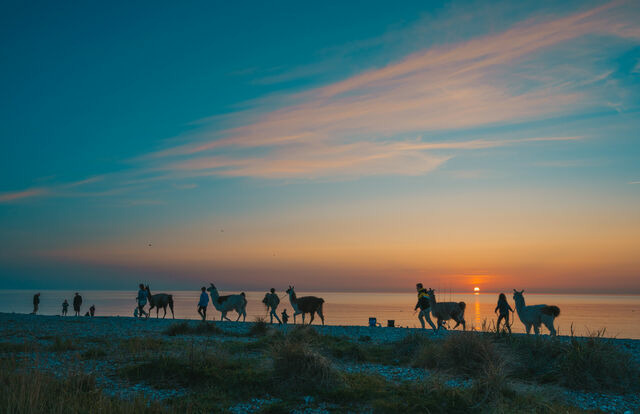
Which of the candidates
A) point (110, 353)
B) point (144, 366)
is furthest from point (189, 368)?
point (110, 353)

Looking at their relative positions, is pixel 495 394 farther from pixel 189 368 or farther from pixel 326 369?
pixel 189 368

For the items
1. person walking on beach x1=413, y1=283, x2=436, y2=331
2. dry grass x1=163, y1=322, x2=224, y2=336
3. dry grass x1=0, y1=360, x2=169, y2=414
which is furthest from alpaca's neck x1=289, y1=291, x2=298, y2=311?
dry grass x1=0, y1=360, x2=169, y2=414

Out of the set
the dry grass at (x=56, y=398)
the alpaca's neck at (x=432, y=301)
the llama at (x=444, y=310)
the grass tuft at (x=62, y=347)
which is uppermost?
the alpaca's neck at (x=432, y=301)

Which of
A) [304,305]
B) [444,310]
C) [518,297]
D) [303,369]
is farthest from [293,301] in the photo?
[303,369]

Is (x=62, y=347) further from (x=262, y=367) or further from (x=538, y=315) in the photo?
(x=538, y=315)

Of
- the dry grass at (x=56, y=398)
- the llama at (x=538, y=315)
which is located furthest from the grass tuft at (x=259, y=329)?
the dry grass at (x=56, y=398)

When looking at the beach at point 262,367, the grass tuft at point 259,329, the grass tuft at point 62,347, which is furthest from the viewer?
the grass tuft at point 259,329

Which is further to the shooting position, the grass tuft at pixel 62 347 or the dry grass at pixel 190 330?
the dry grass at pixel 190 330

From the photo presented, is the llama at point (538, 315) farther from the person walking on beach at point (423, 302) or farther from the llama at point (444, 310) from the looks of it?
the person walking on beach at point (423, 302)

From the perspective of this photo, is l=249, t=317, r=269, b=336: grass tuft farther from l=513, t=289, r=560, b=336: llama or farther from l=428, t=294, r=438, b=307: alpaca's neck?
l=513, t=289, r=560, b=336: llama

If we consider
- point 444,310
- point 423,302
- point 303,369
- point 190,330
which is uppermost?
point 423,302

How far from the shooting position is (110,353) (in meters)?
12.7

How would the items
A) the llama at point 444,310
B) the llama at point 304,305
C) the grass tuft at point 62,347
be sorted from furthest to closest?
the llama at point 304,305, the llama at point 444,310, the grass tuft at point 62,347

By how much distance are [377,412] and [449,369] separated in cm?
344
